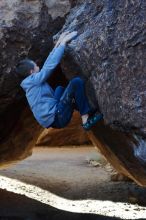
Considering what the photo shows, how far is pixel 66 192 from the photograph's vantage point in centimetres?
1015

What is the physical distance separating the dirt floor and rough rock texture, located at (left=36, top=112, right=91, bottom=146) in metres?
1.70

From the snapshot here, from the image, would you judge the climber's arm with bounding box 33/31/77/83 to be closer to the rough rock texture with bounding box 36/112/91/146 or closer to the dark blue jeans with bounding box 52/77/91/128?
the dark blue jeans with bounding box 52/77/91/128

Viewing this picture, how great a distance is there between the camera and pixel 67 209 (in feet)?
28.0

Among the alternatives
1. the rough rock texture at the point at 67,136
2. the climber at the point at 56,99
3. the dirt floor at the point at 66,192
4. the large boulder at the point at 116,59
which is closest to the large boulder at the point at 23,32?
the large boulder at the point at 116,59

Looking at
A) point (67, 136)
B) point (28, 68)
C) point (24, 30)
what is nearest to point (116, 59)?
point (28, 68)

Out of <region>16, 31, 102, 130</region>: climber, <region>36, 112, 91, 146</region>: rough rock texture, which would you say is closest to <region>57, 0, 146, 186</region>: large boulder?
<region>16, 31, 102, 130</region>: climber

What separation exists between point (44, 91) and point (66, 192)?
Result: 5.20 m

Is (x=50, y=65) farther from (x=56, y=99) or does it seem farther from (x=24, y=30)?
(x=24, y=30)

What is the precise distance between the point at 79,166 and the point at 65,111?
789 centimetres

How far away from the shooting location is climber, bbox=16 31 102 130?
5.18 metres

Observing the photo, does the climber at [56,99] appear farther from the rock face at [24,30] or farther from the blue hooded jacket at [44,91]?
the rock face at [24,30]

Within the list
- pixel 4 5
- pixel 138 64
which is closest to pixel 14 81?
pixel 4 5

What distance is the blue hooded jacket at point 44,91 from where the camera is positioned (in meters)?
5.18

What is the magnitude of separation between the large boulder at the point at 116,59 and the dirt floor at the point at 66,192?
295 cm
